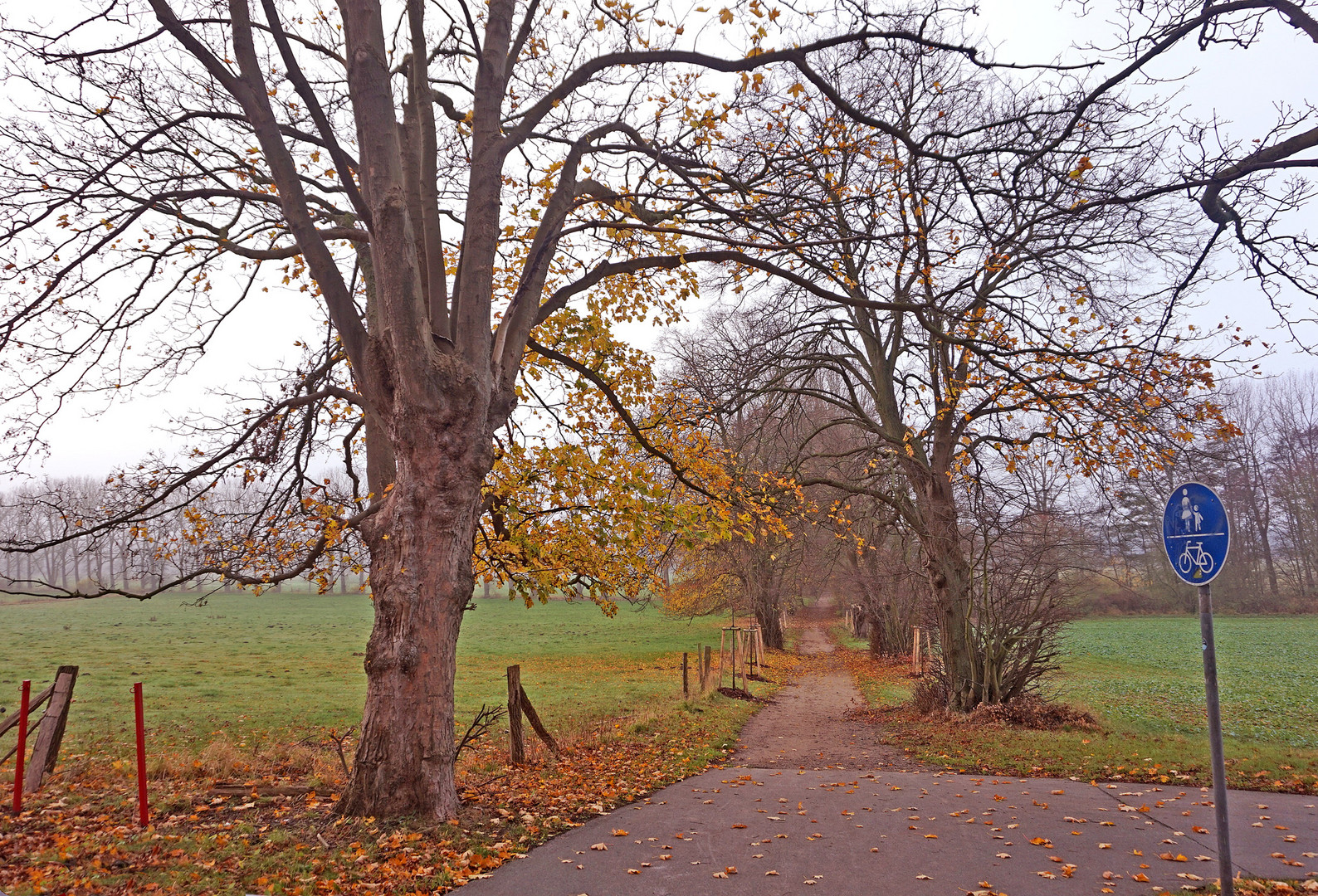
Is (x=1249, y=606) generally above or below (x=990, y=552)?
below

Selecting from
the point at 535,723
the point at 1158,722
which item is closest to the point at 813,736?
the point at 535,723

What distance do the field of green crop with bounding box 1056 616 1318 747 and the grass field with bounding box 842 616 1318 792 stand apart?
0.05m

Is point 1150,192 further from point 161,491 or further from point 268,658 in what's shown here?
point 268,658

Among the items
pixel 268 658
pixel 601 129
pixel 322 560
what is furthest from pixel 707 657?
pixel 268 658

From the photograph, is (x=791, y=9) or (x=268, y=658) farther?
(x=268, y=658)

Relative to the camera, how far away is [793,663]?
89.5 feet

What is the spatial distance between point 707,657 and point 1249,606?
135 ft

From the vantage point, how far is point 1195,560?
4652mm

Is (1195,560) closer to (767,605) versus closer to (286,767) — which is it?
(286,767)

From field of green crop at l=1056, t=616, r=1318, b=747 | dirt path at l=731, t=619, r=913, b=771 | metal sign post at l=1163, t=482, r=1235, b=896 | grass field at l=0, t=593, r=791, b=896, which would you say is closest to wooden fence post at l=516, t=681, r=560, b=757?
grass field at l=0, t=593, r=791, b=896

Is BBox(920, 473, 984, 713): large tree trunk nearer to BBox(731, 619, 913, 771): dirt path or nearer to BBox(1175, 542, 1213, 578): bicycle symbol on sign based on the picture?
BBox(731, 619, 913, 771): dirt path

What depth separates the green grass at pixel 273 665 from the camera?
15916 mm

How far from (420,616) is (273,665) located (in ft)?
78.9

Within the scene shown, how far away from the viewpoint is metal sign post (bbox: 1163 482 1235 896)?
4301mm
